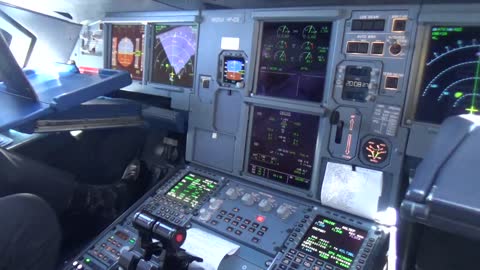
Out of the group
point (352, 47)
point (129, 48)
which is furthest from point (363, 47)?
point (129, 48)

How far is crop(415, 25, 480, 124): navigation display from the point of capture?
1574 millimetres

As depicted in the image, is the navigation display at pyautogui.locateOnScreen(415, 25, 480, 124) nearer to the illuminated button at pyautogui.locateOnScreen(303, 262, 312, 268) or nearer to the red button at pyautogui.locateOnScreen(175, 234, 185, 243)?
the illuminated button at pyautogui.locateOnScreen(303, 262, 312, 268)

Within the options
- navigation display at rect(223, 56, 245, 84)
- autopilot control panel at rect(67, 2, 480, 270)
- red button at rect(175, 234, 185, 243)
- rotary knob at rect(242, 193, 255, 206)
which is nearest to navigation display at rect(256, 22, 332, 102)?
autopilot control panel at rect(67, 2, 480, 270)

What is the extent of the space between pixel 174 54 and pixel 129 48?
19.6 inches

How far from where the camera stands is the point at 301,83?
2.03 m

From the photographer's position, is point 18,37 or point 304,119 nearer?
point 304,119

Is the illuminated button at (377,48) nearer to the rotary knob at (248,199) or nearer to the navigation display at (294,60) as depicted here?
the navigation display at (294,60)

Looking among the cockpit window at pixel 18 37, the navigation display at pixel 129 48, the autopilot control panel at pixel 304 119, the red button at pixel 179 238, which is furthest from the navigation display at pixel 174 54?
the red button at pixel 179 238

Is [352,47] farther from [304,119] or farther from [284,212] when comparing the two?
[284,212]

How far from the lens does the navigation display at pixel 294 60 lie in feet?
6.42

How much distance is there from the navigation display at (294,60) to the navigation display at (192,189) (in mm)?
645

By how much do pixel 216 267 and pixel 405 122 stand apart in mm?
Answer: 1117

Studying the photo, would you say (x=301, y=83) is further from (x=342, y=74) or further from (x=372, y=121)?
(x=372, y=121)

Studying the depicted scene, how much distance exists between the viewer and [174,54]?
2.56 m
